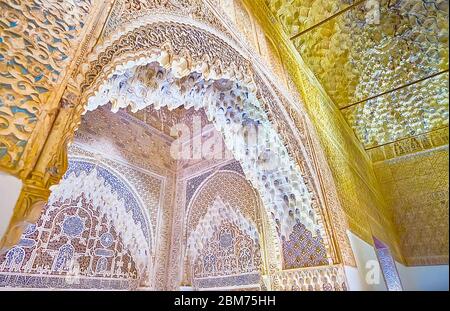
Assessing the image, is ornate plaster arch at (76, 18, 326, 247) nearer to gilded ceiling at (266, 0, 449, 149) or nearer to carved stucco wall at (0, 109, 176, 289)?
Result: gilded ceiling at (266, 0, 449, 149)

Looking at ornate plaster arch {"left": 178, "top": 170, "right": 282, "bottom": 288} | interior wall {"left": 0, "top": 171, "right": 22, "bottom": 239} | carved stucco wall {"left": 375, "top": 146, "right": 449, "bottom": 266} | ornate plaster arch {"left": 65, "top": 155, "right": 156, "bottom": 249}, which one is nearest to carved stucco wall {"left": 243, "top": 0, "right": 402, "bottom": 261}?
carved stucco wall {"left": 375, "top": 146, "right": 449, "bottom": 266}

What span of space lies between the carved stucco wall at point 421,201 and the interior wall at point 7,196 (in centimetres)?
96

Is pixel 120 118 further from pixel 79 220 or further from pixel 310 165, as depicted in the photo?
pixel 310 165

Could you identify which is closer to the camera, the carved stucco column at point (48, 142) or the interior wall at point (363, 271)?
the carved stucco column at point (48, 142)

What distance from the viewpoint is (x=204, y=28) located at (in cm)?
176

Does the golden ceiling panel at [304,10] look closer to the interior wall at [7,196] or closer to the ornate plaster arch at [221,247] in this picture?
the ornate plaster arch at [221,247]

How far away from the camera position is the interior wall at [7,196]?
0.65 metres

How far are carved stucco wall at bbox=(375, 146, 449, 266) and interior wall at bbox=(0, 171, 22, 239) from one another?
Answer: 0.96 meters

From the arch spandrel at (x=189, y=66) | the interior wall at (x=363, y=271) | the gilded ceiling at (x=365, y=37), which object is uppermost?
the gilded ceiling at (x=365, y=37)

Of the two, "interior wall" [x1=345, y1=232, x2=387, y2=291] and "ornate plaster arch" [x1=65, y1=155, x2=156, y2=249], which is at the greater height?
"ornate plaster arch" [x1=65, y1=155, x2=156, y2=249]

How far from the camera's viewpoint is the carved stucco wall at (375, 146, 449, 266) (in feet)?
2.40

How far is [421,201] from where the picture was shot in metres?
1.02

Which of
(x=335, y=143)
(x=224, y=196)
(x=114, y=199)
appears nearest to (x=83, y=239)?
(x=114, y=199)

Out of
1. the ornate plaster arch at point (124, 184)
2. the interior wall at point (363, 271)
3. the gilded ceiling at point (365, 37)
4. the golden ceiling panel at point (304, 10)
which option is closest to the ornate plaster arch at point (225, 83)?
the interior wall at point (363, 271)
